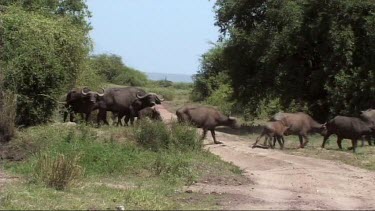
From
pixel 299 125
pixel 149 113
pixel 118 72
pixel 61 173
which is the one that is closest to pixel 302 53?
pixel 299 125

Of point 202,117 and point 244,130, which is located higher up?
point 202,117

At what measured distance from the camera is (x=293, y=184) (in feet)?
45.5

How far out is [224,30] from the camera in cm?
3192

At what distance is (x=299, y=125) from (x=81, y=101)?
776 cm

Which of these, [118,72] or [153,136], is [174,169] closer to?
[153,136]

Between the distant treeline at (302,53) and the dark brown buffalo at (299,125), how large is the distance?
3974 millimetres

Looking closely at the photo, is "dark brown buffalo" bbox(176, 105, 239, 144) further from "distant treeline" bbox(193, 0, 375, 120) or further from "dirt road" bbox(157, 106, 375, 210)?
"distant treeline" bbox(193, 0, 375, 120)

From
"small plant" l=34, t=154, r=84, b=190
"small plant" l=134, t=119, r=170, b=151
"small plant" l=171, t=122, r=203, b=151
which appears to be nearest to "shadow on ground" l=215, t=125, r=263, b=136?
"small plant" l=171, t=122, r=203, b=151

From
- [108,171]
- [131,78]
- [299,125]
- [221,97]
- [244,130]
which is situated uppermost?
[131,78]

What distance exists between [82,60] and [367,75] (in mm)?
11411

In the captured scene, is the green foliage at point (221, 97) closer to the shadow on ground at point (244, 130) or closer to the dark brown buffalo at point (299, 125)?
the shadow on ground at point (244, 130)

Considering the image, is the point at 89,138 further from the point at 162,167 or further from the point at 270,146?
the point at 270,146

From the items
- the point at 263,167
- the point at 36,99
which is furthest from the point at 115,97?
the point at 263,167

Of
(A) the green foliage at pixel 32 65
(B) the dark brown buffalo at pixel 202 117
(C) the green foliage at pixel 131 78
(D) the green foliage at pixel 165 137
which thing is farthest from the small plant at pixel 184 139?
(C) the green foliage at pixel 131 78
